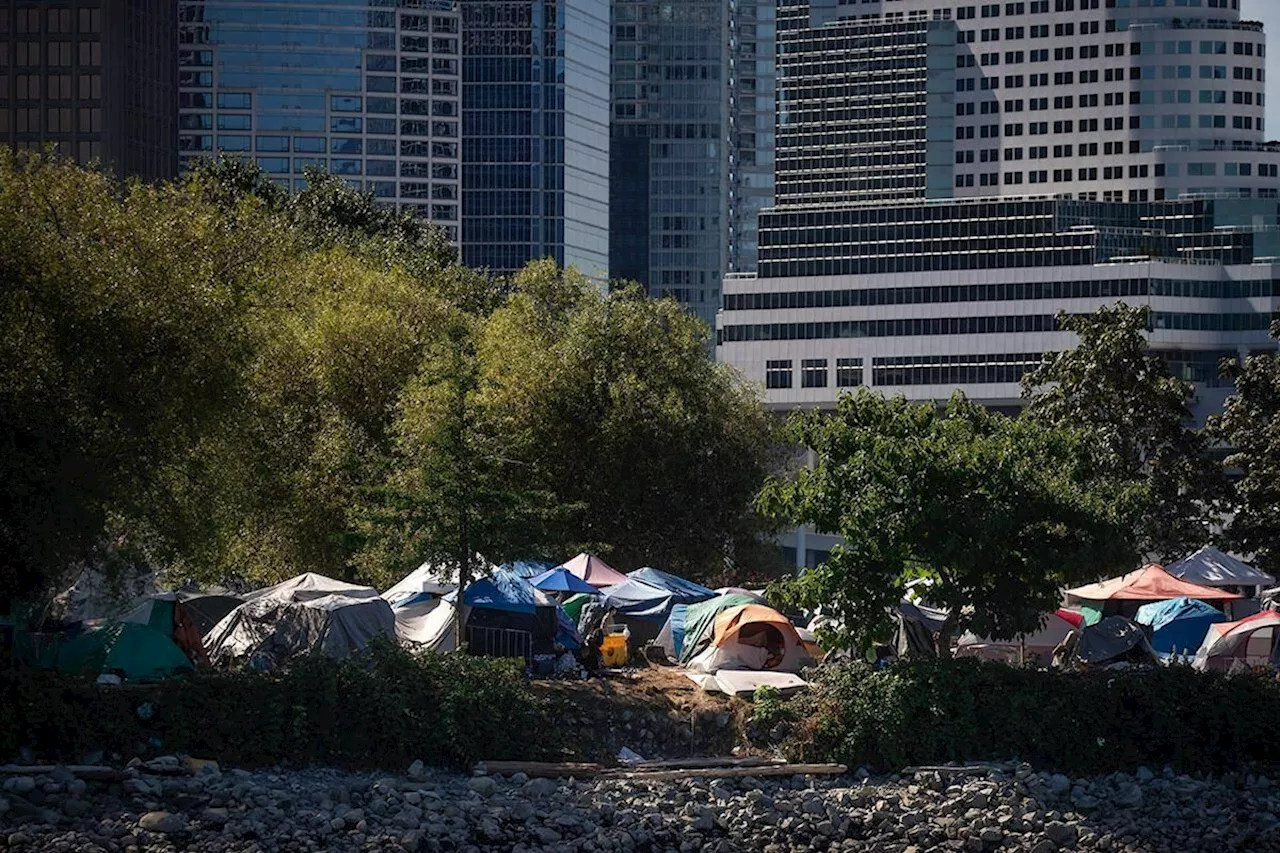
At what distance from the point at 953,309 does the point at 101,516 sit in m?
117

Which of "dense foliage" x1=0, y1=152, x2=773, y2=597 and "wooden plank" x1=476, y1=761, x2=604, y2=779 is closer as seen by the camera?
"dense foliage" x1=0, y1=152, x2=773, y2=597

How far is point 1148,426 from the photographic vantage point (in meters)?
65.5

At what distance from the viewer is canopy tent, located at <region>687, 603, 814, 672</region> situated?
49406 mm

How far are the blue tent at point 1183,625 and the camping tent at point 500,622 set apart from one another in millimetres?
16678

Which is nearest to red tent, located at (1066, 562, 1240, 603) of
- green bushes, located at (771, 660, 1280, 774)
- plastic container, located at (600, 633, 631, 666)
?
green bushes, located at (771, 660, 1280, 774)

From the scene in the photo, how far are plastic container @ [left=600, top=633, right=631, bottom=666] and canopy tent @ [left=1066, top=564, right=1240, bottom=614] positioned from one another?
45.2ft

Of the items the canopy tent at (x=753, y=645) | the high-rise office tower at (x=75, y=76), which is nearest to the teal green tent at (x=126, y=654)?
the canopy tent at (x=753, y=645)

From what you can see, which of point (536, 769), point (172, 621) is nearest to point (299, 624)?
point (172, 621)

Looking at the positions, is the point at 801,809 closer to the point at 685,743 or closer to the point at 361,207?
the point at 685,743

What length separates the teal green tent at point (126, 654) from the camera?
43125mm

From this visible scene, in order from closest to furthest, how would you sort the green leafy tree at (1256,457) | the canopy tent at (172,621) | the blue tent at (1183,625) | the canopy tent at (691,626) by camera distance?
the canopy tent at (172,621) → the canopy tent at (691,626) → the blue tent at (1183,625) → the green leafy tree at (1256,457)

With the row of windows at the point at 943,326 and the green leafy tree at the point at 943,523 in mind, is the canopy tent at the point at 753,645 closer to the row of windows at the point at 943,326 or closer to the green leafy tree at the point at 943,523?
the green leafy tree at the point at 943,523

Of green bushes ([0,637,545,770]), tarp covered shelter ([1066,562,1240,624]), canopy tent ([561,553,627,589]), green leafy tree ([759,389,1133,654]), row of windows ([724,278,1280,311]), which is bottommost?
green bushes ([0,637,545,770])

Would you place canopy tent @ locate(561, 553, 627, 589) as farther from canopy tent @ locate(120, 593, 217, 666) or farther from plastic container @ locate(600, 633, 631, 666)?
canopy tent @ locate(120, 593, 217, 666)
